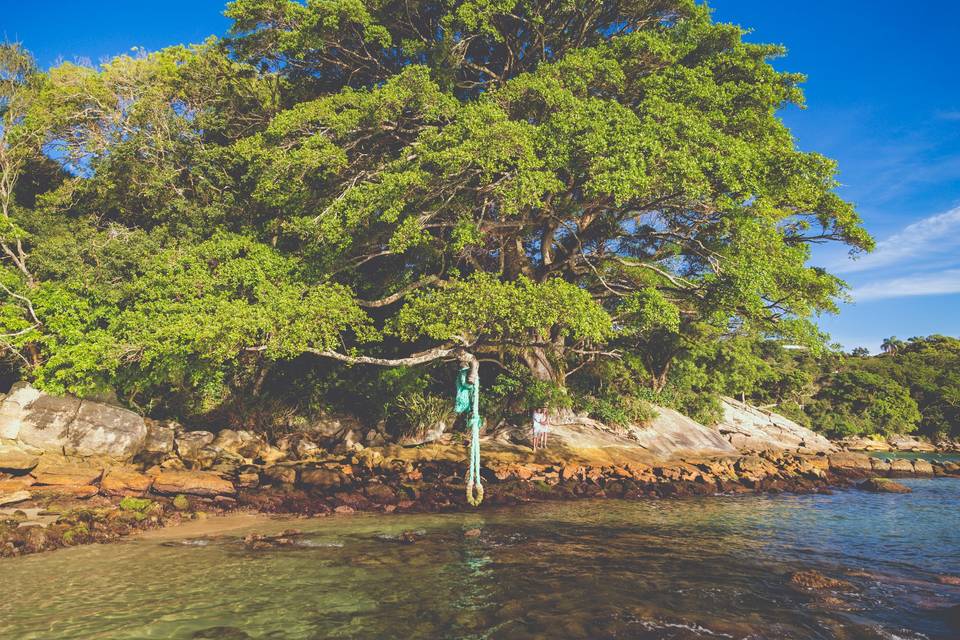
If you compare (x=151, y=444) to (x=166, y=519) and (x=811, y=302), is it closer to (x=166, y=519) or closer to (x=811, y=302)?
(x=166, y=519)

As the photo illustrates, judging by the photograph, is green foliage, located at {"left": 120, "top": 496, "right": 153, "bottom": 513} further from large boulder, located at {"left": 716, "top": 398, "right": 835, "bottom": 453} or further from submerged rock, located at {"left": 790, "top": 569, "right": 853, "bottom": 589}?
Result: large boulder, located at {"left": 716, "top": 398, "right": 835, "bottom": 453}

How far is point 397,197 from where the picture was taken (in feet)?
Answer: 46.9

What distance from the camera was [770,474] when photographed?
17469mm

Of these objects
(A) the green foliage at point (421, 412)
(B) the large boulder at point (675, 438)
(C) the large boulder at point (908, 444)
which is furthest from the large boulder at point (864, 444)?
(A) the green foliage at point (421, 412)

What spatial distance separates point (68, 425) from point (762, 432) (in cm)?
3236

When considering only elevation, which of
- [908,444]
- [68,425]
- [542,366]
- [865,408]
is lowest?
[68,425]

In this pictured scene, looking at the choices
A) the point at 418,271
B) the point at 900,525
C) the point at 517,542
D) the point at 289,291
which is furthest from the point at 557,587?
the point at 418,271

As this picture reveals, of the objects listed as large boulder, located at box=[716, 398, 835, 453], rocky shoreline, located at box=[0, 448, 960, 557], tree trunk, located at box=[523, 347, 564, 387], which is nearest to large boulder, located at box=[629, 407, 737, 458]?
rocky shoreline, located at box=[0, 448, 960, 557]

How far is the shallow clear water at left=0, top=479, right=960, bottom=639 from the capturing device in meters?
5.35

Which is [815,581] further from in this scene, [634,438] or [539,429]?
[634,438]

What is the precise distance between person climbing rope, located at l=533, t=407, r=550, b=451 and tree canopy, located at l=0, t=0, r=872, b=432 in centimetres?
155

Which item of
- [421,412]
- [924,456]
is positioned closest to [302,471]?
[421,412]

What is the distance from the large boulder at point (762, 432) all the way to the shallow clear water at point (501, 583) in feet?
59.7

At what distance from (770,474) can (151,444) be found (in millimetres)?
18926
